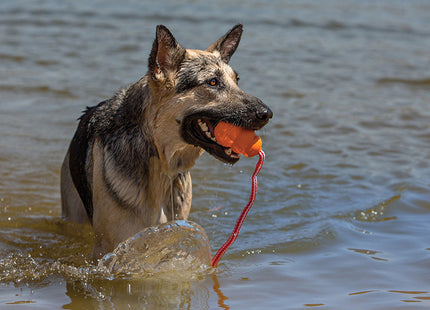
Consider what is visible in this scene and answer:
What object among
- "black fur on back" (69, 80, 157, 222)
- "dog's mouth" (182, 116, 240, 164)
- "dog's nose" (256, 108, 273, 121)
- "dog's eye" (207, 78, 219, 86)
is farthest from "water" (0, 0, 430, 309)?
"dog's eye" (207, 78, 219, 86)

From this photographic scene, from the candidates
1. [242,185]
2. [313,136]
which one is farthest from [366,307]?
[313,136]

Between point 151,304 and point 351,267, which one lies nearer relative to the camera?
point 151,304

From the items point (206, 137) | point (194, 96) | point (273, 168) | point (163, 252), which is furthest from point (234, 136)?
point (273, 168)

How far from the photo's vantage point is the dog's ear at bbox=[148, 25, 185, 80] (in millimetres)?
4657

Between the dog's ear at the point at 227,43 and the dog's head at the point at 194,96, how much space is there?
0.42 metres

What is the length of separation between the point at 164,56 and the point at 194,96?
1.31ft

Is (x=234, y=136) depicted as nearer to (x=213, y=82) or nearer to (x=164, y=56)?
(x=213, y=82)

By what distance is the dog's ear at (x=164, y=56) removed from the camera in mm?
4657

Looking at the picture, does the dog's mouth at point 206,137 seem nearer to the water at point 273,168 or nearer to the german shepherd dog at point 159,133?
the german shepherd dog at point 159,133

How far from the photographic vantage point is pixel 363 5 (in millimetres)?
20250

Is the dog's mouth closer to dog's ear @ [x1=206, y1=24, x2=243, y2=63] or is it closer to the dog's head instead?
the dog's head

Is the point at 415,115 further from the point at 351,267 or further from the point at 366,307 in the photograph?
the point at 366,307

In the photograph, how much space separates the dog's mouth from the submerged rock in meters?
0.78

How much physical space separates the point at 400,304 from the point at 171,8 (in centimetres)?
1521
